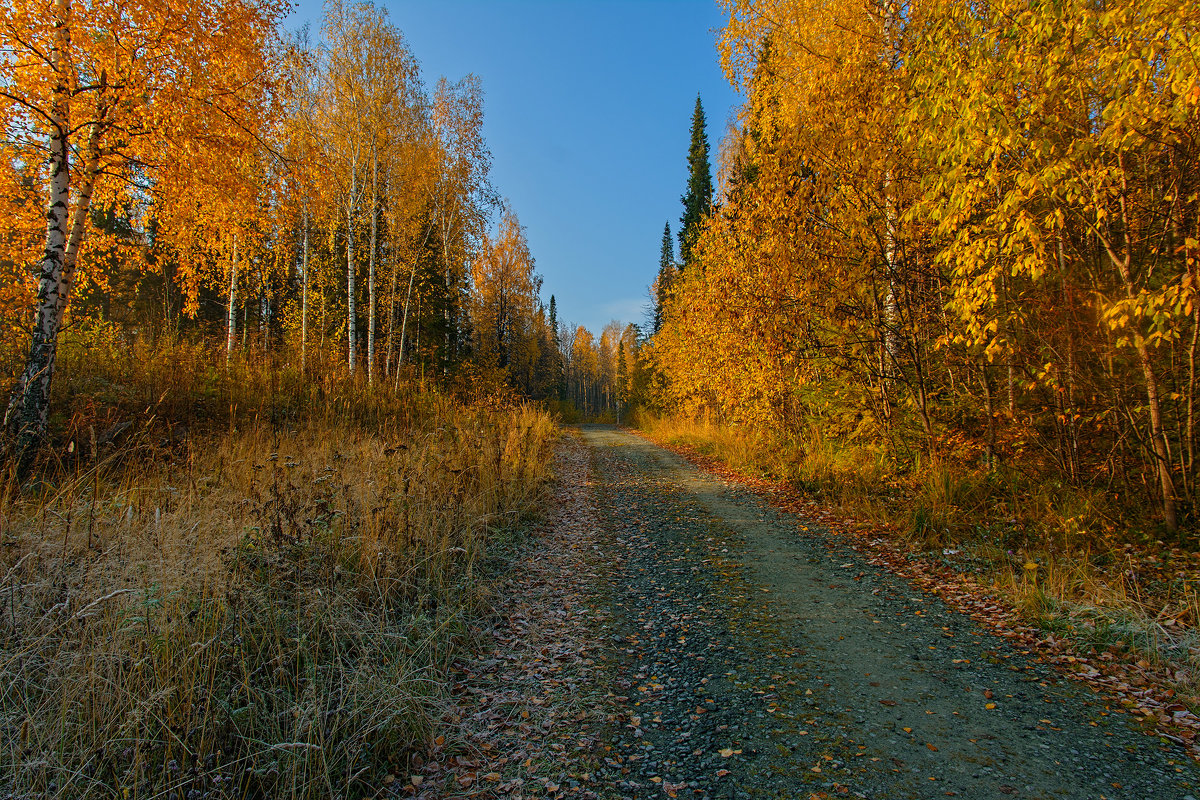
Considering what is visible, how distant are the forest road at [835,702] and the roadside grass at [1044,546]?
0.68m

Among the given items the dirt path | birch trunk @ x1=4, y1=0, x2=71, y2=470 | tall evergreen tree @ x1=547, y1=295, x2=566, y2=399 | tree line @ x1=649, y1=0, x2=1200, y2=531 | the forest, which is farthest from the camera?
tall evergreen tree @ x1=547, y1=295, x2=566, y2=399

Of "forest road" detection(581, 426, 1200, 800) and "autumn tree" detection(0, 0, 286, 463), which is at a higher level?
"autumn tree" detection(0, 0, 286, 463)

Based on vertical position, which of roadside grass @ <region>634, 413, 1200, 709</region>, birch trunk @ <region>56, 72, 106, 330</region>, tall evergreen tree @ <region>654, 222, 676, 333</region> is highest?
tall evergreen tree @ <region>654, 222, 676, 333</region>

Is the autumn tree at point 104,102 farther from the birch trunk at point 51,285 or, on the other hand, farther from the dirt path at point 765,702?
the dirt path at point 765,702

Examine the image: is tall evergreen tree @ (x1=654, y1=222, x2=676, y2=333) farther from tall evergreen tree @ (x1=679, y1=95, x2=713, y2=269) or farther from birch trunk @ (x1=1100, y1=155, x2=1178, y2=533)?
birch trunk @ (x1=1100, y1=155, x2=1178, y2=533)

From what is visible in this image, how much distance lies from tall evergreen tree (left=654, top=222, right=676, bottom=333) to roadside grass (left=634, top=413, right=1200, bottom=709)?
61.5ft

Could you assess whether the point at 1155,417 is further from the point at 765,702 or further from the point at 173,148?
the point at 173,148

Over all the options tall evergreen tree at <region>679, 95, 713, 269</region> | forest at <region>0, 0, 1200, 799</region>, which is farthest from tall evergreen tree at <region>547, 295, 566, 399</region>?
forest at <region>0, 0, 1200, 799</region>

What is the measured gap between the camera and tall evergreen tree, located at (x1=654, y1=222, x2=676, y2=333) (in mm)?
31620

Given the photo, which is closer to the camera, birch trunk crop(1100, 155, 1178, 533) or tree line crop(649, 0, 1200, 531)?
tree line crop(649, 0, 1200, 531)

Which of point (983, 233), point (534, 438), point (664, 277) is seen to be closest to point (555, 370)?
point (664, 277)

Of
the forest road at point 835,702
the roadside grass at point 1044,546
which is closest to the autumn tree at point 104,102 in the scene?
the forest road at point 835,702

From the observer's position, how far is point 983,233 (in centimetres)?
522

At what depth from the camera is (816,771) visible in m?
2.52
